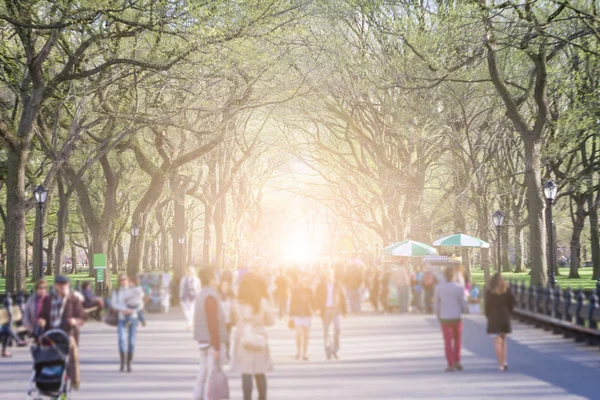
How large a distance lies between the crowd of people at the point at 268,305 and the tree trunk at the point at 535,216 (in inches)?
719

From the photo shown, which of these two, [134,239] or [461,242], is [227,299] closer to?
[134,239]

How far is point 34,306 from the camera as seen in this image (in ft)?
14.8

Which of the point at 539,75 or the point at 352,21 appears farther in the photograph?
the point at 352,21

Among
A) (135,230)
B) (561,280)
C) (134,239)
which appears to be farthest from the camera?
(561,280)

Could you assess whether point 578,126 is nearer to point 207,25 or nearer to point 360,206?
point 207,25

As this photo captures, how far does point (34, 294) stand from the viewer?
14.9ft

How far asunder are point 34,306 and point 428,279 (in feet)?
6.56

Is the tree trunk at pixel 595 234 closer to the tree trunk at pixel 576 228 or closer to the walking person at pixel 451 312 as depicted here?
the tree trunk at pixel 576 228

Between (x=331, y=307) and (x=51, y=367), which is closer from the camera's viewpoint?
(x=331, y=307)

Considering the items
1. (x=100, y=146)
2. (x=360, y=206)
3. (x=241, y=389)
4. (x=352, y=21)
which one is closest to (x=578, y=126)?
(x=352, y=21)

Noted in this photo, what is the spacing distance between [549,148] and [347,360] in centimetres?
3744

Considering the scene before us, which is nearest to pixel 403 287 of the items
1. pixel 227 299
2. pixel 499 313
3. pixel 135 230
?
pixel 499 313

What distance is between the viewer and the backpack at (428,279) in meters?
4.46

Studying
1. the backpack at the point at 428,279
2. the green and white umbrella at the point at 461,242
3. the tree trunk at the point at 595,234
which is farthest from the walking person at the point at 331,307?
the tree trunk at the point at 595,234
